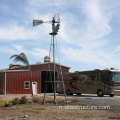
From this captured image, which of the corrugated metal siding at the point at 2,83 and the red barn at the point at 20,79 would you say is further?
the corrugated metal siding at the point at 2,83

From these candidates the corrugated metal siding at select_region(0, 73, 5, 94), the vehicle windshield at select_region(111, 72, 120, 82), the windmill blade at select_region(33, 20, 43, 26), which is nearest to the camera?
the windmill blade at select_region(33, 20, 43, 26)

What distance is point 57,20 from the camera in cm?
1766

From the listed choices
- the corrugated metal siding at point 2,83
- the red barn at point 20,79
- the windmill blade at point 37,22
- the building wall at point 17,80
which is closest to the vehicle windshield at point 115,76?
the red barn at point 20,79

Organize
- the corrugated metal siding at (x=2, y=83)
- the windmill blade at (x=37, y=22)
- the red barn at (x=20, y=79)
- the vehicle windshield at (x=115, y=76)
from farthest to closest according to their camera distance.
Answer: the corrugated metal siding at (x=2, y=83) → the red barn at (x=20, y=79) → the vehicle windshield at (x=115, y=76) → the windmill blade at (x=37, y=22)

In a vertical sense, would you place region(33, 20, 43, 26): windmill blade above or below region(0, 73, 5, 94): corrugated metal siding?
above

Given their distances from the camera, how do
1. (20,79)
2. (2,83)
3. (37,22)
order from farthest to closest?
1. (20,79)
2. (2,83)
3. (37,22)

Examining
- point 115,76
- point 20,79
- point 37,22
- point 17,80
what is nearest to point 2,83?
point 17,80

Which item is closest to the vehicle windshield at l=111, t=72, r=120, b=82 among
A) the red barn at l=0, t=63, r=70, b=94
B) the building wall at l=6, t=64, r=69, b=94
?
the red barn at l=0, t=63, r=70, b=94

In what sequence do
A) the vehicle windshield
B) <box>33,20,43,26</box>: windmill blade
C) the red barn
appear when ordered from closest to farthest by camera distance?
<box>33,20,43,26</box>: windmill blade → the vehicle windshield → the red barn

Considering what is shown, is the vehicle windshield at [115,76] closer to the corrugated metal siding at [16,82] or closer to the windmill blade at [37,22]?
the windmill blade at [37,22]

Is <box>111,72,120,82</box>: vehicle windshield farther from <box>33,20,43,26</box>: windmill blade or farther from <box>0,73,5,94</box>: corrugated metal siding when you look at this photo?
<box>0,73,5,94</box>: corrugated metal siding

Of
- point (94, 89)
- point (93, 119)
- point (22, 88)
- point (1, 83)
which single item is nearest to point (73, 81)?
point (94, 89)

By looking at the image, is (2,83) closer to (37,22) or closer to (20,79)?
(20,79)

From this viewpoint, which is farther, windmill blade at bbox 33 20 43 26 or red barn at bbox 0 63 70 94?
red barn at bbox 0 63 70 94
